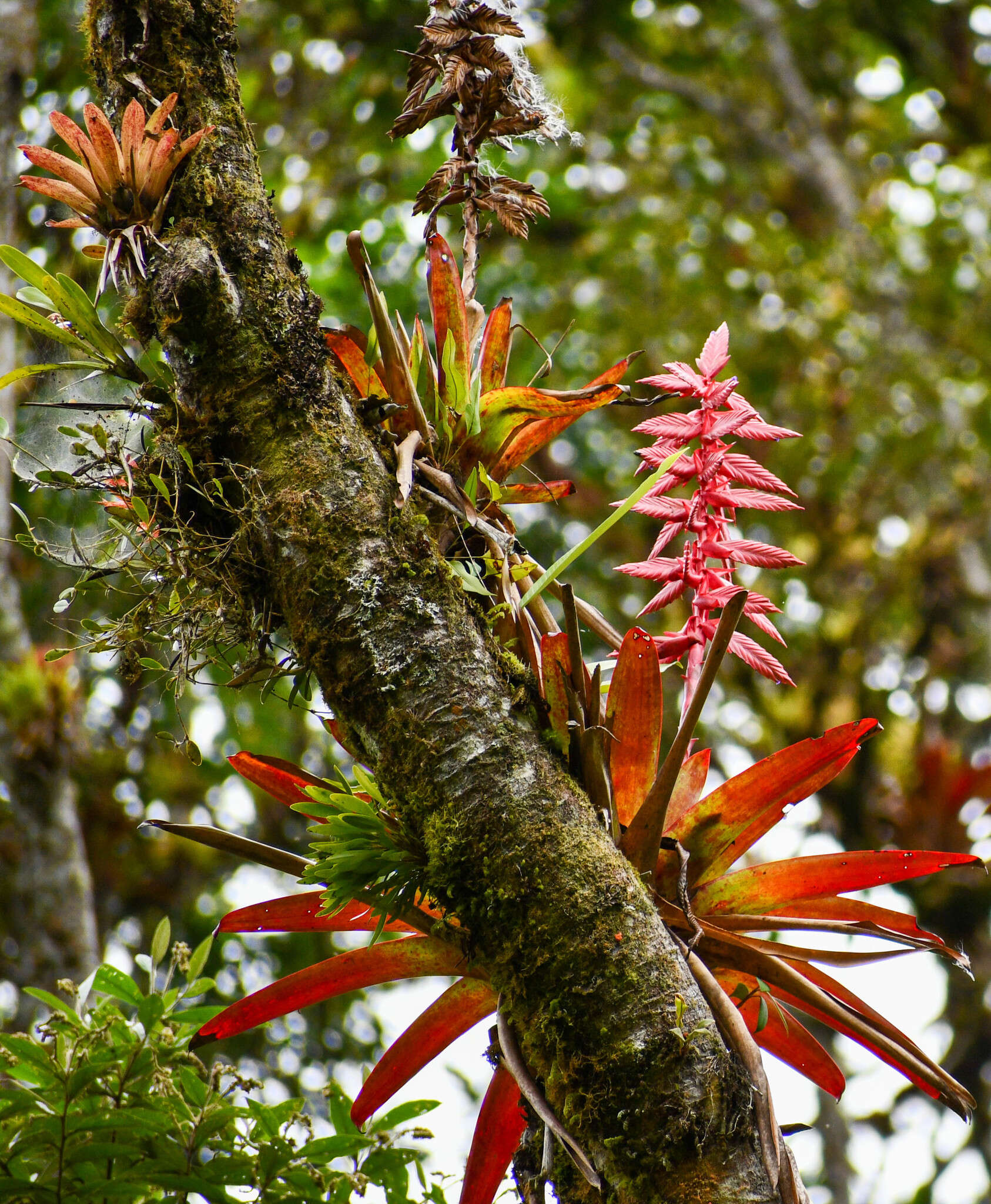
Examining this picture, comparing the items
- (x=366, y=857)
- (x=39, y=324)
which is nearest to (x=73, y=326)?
(x=39, y=324)

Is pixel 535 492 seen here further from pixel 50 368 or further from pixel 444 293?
pixel 50 368

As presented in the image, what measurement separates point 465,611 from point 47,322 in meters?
0.54

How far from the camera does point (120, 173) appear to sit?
0.97 m

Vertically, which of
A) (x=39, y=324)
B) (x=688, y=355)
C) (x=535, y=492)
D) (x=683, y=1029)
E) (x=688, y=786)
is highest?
(x=688, y=355)

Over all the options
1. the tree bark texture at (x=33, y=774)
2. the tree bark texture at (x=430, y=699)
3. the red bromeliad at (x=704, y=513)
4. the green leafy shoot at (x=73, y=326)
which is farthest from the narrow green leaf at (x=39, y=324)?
the tree bark texture at (x=33, y=774)

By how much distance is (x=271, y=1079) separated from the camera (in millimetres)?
3539

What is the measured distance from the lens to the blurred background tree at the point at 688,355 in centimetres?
352

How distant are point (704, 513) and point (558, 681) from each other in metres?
0.31

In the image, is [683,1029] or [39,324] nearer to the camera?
[683,1029]

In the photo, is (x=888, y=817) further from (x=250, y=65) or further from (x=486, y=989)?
(x=250, y=65)

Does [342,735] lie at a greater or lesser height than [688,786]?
greater

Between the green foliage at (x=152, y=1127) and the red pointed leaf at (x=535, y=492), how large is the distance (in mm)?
679

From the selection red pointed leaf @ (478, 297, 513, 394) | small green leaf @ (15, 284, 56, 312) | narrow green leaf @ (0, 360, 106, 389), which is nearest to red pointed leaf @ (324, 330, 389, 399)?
red pointed leaf @ (478, 297, 513, 394)

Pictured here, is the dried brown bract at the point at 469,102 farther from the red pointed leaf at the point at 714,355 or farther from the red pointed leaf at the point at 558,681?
the red pointed leaf at the point at 558,681
